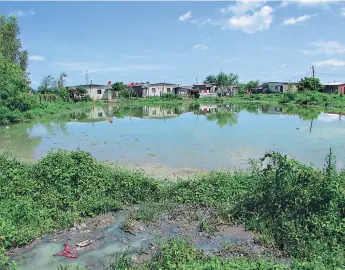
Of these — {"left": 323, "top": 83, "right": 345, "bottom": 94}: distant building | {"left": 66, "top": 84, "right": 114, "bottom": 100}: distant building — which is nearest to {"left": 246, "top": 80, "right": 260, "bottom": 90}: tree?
{"left": 323, "top": 83, "right": 345, "bottom": 94}: distant building

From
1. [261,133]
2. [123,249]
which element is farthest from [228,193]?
[261,133]

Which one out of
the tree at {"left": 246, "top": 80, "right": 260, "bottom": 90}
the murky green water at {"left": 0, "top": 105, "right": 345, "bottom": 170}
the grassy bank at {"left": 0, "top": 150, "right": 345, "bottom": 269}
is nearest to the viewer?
the grassy bank at {"left": 0, "top": 150, "right": 345, "bottom": 269}

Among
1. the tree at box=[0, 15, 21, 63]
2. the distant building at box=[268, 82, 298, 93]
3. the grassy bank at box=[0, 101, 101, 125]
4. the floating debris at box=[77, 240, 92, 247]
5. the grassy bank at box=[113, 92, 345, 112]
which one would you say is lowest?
the floating debris at box=[77, 240, 92, 247]

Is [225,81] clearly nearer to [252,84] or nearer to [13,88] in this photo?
[252,84]

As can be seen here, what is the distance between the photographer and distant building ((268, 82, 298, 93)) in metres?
65.9

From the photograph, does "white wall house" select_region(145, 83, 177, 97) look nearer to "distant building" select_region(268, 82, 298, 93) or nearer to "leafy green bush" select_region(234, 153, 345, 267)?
"distant building" select_region(268, 82, 298, 93)

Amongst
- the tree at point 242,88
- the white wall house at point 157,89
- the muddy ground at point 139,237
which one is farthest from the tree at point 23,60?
the tree at point 242,88

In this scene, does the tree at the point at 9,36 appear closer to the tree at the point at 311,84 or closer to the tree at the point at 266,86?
the tree at the point at 311,84

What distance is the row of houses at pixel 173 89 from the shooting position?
59.3m

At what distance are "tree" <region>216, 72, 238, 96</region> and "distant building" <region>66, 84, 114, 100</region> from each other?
23431mm

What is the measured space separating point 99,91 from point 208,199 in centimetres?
5531

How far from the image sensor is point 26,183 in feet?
25.4

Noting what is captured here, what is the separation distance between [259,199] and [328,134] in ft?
47.1

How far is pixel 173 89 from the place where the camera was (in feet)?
220
